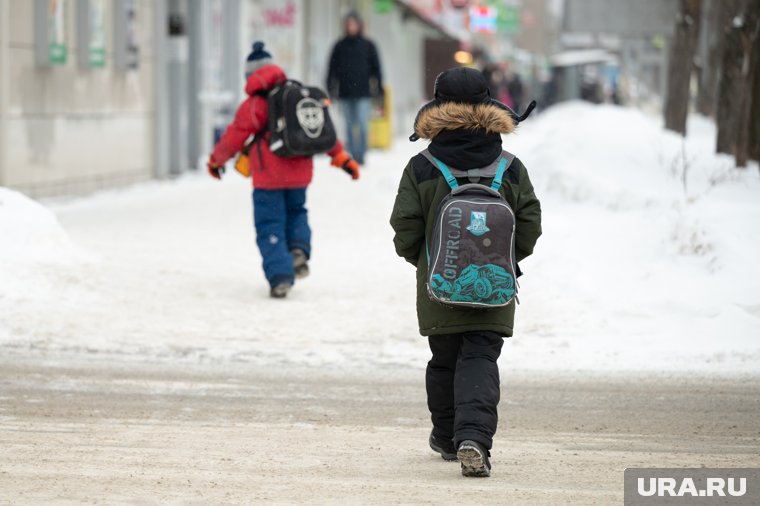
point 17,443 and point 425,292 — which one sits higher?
point 425,292

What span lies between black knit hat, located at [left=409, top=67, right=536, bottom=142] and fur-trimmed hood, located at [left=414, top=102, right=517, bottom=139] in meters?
0.02

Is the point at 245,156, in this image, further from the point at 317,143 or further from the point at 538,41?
the point at 538,41

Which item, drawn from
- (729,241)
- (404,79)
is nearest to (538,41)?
(404,79)

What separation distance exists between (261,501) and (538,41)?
442 feet

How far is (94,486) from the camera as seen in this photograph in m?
4.98

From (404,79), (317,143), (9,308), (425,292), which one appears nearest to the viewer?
(425,292)

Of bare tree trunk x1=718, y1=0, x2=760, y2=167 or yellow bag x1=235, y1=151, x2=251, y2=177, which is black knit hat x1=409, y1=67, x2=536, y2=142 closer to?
yellow bag x1=235, y1=151, x2=251, y2=177

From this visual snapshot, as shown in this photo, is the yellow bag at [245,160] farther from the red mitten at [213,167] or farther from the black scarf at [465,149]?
the black scarf at [465,149]

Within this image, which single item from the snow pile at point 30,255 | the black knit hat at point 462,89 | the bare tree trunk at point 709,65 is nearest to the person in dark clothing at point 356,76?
the snow pile at point 30,255

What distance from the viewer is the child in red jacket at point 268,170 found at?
31.4 ft

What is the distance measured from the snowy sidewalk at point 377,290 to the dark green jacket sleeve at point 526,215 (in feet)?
8.93

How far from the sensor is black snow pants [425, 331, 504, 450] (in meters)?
5.26

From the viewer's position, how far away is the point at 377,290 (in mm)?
10391

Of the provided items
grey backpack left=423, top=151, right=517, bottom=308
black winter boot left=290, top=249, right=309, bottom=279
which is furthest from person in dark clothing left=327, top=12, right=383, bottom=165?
grey backpack left=423, top=151, right=517, bottom=308
